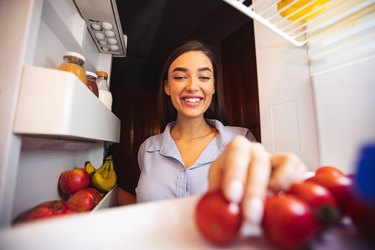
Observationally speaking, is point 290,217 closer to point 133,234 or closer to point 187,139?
point 133,234

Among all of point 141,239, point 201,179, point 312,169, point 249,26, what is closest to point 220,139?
point 201,179

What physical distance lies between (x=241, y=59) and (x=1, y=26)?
1300 millimetres

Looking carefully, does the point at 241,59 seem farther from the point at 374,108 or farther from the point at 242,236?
the point at 242,236

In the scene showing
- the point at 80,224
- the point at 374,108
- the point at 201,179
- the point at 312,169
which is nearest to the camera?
the point at 80,224

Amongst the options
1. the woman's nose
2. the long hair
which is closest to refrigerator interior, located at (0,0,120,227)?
the woman's nose

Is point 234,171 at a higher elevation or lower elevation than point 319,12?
lower

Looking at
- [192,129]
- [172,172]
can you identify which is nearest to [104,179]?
[172,172]

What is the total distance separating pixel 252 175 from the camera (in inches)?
9.2

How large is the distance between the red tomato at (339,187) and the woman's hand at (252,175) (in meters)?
0.05

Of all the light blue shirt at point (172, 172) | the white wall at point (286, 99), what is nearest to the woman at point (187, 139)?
the light blue shirt at point (172, 172)

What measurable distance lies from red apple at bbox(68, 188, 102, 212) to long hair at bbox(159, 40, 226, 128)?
589 mm

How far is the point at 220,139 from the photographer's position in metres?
0.85

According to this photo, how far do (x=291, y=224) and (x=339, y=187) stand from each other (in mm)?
146

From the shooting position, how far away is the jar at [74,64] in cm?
53
